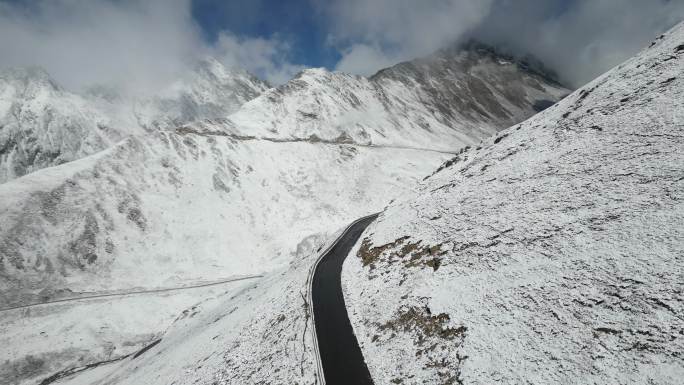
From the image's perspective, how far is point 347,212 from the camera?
7200 centimetres

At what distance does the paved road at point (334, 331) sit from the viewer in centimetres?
1564

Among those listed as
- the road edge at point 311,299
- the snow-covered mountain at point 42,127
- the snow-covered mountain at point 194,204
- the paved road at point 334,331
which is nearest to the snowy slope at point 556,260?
the paved road at point 334,331

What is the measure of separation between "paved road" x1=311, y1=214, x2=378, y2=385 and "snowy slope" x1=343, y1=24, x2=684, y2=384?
24.7 inches

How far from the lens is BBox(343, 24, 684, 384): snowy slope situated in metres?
11.6

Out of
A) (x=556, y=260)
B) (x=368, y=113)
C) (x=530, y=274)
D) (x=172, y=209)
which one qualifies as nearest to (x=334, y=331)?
(x=530, y=274)

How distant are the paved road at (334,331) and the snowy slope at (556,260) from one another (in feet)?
2.06

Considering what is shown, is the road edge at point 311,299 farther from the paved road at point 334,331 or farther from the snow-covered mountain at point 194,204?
the snow-covered mountain at point 194,204

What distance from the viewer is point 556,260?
50.4ft

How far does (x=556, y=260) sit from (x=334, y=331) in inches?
467

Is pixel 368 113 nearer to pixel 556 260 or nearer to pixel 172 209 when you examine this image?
pixel 172 209

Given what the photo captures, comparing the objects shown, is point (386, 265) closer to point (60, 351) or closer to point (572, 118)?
point (572, 118)

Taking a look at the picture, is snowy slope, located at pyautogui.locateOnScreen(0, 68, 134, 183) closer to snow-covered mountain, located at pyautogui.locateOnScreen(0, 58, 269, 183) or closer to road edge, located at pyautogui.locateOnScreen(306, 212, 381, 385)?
snow-covered mountain, located at pyautogui.locateOnScreen(0, 58, 269, 183)

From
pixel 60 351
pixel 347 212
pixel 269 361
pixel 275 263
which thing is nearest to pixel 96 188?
pixel 60 351

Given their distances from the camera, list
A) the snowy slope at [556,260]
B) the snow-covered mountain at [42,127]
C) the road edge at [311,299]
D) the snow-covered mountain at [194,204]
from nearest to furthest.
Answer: the snowy slope at [556,260]
the road edge at [311,299]
the snow-covered mountain at [194,204]
the snow-covered mountain at [42,127]
